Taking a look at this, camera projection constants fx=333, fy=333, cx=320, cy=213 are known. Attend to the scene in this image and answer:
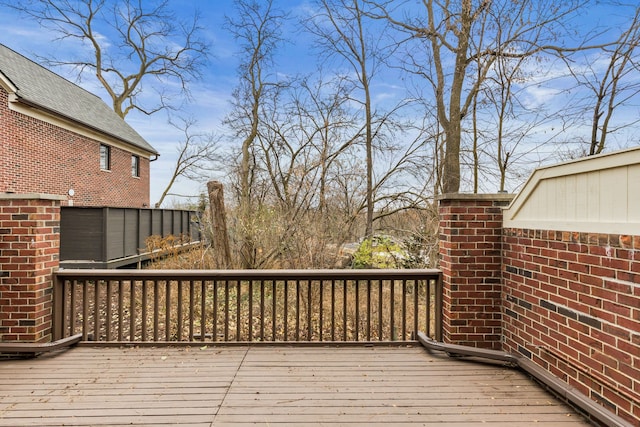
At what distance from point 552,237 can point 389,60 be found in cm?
750

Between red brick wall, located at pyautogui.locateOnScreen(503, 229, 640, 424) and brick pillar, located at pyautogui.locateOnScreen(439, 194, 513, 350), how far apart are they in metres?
0.12

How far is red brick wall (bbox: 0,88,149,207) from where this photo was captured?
939 cm

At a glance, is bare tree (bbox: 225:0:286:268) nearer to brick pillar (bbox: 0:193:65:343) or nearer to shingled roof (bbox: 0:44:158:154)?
shingled roof (bbox: 0:44:158:154)

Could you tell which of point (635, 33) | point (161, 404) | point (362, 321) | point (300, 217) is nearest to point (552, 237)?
point (161, 404)

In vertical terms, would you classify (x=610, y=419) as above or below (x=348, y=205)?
below

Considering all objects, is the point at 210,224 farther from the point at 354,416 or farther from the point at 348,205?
the point at 354,416

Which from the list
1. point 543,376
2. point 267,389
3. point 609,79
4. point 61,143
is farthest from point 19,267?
point 61,143

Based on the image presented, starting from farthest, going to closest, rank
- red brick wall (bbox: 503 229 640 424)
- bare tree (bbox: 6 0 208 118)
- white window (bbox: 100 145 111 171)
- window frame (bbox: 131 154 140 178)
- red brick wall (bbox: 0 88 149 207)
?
bare tree (bbox: 6 0 208 118)
window frame (bbox: 131 154 140 178)
white window (bbox: 100 145 111 171)
red brick wall (bbox: 0 88 149 207)
red brick wall (bbox: 503 229 640 424)

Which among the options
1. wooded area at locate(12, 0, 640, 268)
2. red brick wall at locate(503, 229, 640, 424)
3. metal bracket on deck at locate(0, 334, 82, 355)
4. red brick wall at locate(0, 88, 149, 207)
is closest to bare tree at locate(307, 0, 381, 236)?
wooded area at locate(12, 0, 640, 268)

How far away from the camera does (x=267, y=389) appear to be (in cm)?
252

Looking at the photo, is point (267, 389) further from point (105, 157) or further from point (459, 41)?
point (105, 157)

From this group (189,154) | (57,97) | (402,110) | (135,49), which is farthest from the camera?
(189,154)

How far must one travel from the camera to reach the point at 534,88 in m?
7.06

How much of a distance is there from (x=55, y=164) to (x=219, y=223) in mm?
8735
